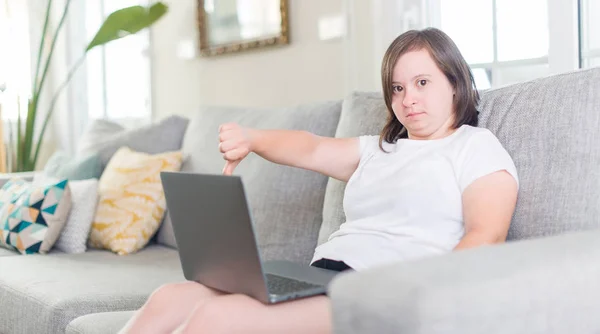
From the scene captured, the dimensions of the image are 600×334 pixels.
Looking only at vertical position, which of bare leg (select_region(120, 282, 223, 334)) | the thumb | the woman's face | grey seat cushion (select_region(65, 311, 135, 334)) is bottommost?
grey seat cushion (select_region(65, 311, 135, 334))

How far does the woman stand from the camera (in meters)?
1.47

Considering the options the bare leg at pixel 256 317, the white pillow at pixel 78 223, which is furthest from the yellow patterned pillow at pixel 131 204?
the bare leg at pixel 256 317

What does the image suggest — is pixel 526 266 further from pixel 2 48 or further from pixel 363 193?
pixel 2 48

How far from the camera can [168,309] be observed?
4.79 ft

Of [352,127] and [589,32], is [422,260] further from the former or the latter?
[589,32]

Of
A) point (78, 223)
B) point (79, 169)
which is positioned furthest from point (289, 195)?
point (79, 169)

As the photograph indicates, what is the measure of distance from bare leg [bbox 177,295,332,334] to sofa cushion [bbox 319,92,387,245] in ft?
2.25

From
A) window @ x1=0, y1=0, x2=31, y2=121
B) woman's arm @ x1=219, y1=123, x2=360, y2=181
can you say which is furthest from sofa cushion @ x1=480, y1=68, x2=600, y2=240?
window @ x1=0, y1=0, x2=31, y2=121

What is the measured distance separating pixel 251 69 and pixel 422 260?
2.74 metres

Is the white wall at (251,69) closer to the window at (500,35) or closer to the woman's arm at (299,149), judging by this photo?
the window at (500,35)

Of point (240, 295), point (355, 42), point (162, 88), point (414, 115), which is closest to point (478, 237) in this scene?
point (414, 115)

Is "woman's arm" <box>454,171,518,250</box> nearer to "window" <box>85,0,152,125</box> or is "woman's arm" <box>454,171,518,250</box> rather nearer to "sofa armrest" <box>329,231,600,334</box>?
"sofa armrest" <box>329,231,600,334</box>

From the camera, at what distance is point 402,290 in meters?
0.91

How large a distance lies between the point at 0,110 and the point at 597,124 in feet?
13.4
